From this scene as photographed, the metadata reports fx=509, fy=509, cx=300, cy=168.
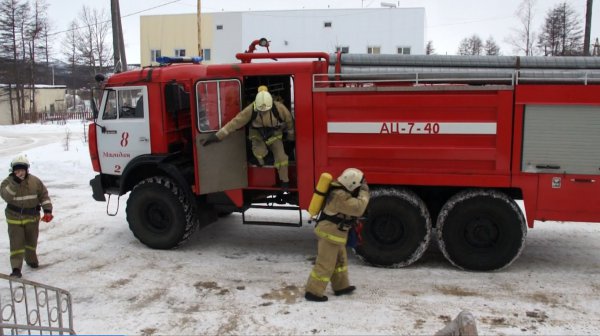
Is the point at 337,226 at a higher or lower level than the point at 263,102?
lower

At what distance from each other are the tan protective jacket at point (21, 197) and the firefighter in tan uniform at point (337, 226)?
11.8 feet

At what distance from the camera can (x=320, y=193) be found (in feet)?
17.2

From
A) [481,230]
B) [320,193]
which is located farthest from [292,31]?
[320,193]

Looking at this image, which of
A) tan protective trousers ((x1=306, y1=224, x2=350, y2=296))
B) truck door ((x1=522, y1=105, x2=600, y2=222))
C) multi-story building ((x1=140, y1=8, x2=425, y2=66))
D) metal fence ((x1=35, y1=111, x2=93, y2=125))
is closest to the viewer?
tan protective trousers ((x1=306, y1=224, x2=350, y2=296))

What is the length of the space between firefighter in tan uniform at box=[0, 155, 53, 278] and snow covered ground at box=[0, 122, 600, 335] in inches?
12.2

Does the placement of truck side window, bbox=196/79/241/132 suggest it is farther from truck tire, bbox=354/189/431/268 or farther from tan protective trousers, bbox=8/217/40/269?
tan protective trousers, bbox=8/217/40/269

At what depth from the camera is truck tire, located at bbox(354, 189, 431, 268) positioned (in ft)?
20.4

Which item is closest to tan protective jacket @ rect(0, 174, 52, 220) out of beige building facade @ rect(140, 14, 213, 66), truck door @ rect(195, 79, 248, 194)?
truck door @ rect(195, 79, 248, 194)

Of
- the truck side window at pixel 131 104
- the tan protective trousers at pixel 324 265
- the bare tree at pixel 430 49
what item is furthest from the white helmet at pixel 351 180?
the bare tree at pixel 430 49

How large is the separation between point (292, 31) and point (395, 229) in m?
30.5

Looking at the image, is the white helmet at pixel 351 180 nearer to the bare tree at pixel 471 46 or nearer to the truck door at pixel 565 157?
the truck door at pixel 565 157

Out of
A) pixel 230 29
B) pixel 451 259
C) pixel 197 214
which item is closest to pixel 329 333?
pixel 451 259

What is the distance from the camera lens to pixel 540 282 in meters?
5.88

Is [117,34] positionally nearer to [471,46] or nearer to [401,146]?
[401,146]
